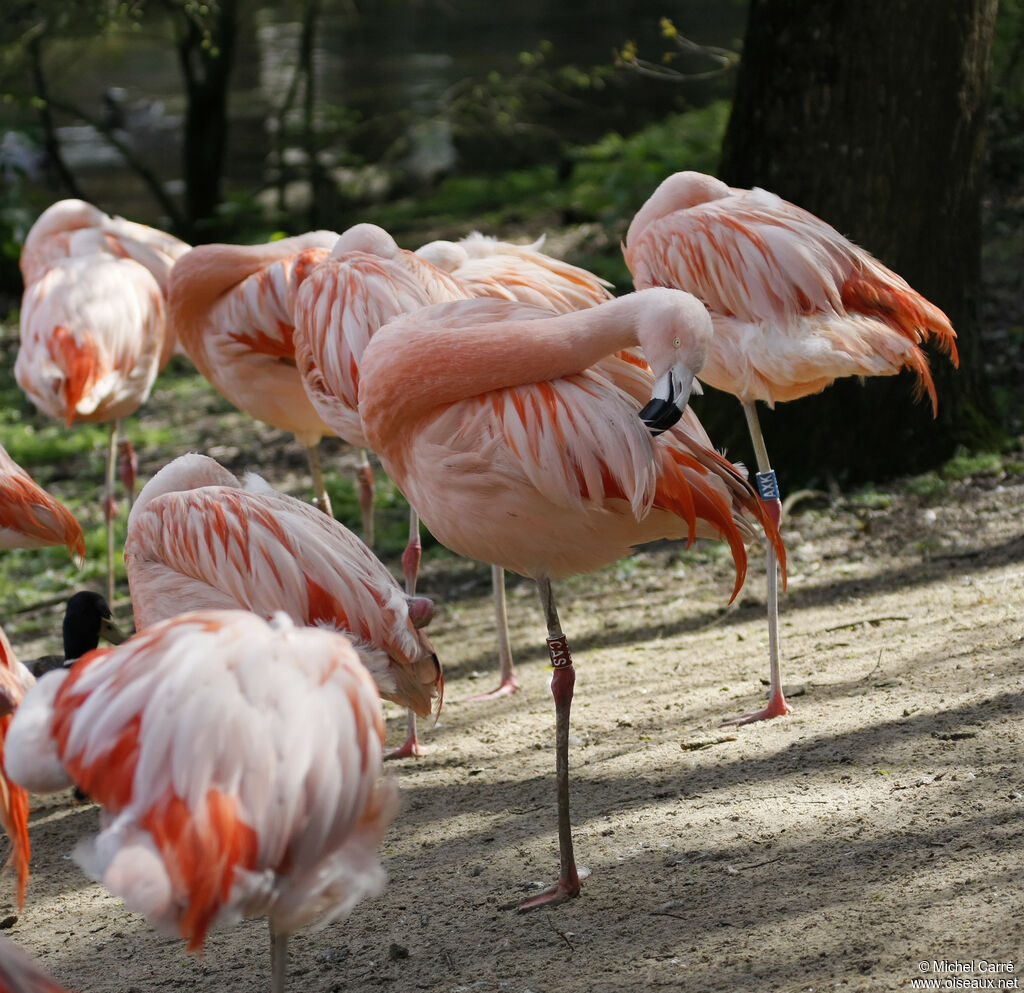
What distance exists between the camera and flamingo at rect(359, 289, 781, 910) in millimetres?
2957

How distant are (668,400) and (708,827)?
114 cm

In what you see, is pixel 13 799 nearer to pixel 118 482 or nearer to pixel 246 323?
pixel 246 323

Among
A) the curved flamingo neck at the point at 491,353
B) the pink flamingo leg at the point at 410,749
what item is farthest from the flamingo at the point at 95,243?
the curved flamingo neck at the point at 491,353

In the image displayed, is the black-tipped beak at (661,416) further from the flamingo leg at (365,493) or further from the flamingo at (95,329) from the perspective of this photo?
the flamingo at (95,329)

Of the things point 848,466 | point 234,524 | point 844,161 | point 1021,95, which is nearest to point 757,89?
point 844,161

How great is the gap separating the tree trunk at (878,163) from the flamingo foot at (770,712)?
7.68 feet

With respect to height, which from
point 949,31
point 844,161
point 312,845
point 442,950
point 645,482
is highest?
point 949,31

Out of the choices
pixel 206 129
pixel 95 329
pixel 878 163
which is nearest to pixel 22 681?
pixel 95 329

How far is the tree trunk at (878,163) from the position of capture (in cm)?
554

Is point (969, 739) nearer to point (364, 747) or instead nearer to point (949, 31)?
point (364, 747)

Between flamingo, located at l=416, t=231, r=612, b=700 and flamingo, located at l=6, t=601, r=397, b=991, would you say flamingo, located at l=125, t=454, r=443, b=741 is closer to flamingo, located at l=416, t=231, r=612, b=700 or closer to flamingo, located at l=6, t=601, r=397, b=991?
flamingo, located at l=6, t=601, r=397, b=991

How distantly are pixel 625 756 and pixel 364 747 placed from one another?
164cm

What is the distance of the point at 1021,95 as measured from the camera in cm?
1007

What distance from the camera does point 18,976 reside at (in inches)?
75.0
